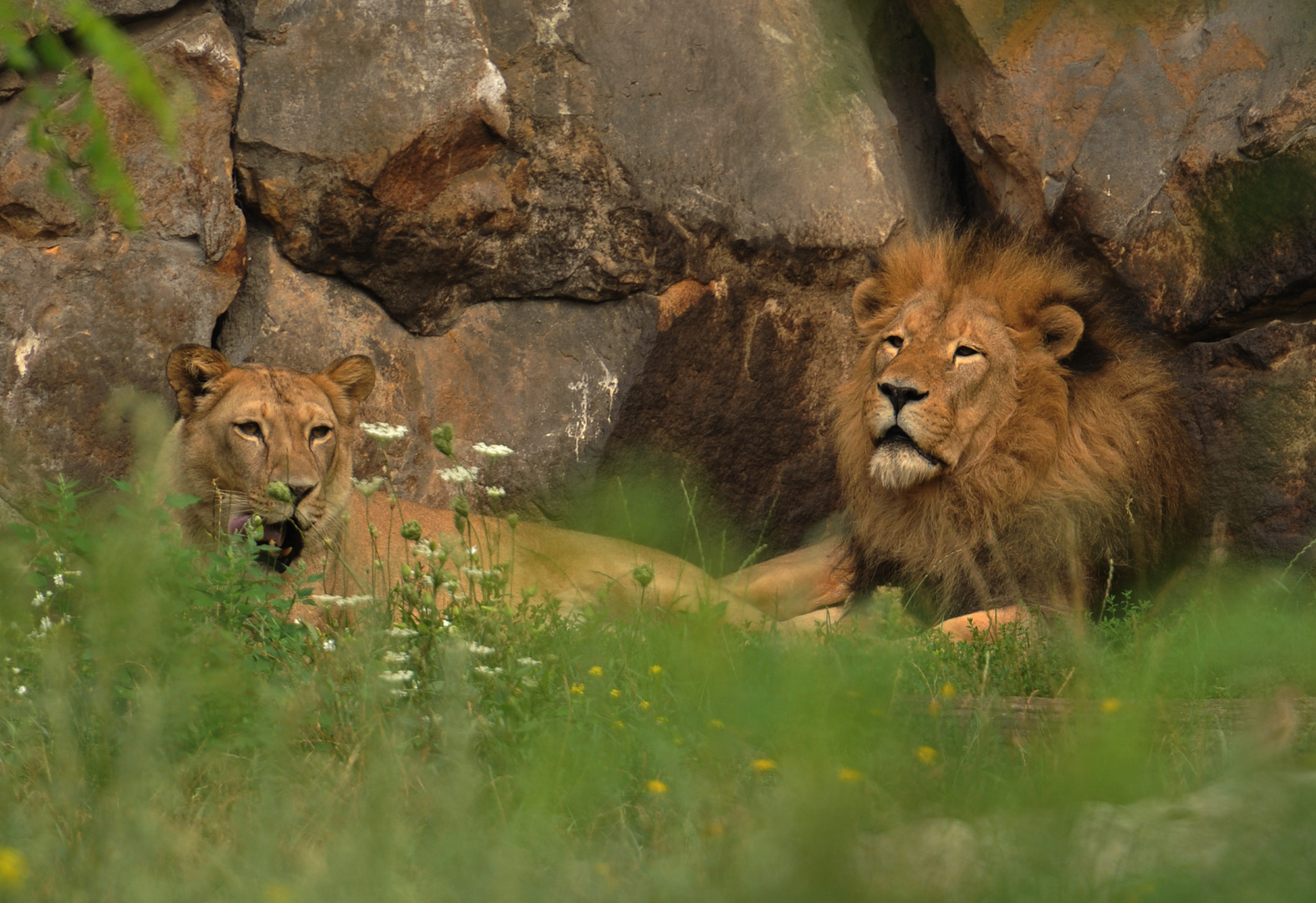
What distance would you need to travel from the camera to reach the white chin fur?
16.8 ft

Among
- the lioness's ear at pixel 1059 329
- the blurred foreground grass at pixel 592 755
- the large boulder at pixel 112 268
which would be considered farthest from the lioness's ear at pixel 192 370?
the lioness's ear at pixel 1059 329

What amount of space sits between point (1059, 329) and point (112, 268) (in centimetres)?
391

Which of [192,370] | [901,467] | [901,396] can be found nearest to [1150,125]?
[901,396]

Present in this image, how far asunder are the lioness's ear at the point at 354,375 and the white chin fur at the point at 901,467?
208 centimetres

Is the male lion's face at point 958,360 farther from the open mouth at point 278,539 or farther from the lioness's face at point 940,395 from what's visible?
the open mouth at point 278,539

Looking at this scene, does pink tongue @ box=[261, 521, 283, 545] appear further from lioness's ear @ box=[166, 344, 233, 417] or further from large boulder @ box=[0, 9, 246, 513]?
large boulder @ box=[0, 9, 246, 513]

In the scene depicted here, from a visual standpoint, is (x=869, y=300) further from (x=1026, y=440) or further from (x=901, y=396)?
(x=1026, y=440)

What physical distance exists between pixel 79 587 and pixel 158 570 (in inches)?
25.3

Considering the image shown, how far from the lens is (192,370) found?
16.7 ft

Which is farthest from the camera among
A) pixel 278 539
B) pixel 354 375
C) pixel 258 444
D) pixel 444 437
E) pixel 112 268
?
pixel 112 268

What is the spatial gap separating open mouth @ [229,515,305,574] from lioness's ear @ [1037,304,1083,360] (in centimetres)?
299

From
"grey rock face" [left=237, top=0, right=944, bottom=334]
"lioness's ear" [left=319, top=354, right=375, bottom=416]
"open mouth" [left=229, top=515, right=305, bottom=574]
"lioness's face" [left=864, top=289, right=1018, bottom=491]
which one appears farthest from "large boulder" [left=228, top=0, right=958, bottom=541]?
"open mouth" [left=229, top=515, right=305, bottom=574]

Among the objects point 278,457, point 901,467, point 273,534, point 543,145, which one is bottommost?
point 273,534

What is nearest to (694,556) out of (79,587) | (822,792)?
(79,587)
